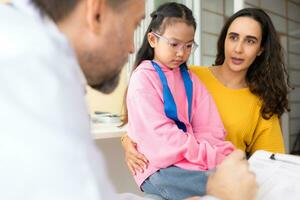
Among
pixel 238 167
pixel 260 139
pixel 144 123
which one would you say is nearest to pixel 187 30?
pixel 144 123

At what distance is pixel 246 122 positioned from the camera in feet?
4.17

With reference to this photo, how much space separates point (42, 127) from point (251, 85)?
3.58 feet

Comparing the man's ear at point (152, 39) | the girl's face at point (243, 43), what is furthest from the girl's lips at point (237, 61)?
the man's ear at point (152, 39)

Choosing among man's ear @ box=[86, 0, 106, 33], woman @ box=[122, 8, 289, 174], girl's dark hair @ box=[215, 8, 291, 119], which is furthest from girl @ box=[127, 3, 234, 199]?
man's ear @ box=[86, 0, 106, 33]

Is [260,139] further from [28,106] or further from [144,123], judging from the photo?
[28,106]

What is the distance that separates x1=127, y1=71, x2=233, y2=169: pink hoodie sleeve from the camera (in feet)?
3.35

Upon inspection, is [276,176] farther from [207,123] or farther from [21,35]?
[21,35]

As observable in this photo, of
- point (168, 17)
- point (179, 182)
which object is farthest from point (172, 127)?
point (168, 17)

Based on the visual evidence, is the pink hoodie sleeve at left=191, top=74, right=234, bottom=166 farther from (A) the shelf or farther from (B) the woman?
(A) the shelf

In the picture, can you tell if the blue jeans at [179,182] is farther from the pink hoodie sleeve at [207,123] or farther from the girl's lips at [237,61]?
the girl's lips at [237,61]

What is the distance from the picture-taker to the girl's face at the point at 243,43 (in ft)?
4.23

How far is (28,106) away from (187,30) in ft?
2.85

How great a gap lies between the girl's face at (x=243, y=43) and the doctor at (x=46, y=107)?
0.90m

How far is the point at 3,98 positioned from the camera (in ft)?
1.22
